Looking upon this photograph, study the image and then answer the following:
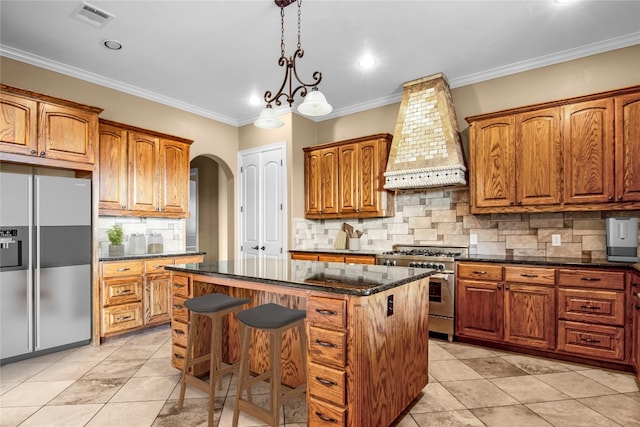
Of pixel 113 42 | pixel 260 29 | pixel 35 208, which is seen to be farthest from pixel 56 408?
pixel 260 29

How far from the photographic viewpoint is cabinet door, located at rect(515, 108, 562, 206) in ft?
11.4

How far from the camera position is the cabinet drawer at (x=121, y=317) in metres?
3.75

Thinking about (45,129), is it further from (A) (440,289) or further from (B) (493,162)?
(B) (493,162)

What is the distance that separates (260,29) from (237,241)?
11.4 ft

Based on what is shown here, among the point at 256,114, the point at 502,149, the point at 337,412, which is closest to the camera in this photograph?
the point at 337,412

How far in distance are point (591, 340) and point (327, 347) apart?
2606 millimetres

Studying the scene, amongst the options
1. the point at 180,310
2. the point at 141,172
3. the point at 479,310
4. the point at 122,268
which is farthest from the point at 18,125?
the point at 479,310

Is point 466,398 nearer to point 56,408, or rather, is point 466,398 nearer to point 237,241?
point 56,408

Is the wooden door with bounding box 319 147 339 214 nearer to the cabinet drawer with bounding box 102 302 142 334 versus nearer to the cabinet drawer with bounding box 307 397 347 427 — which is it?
the cabinet drawer with bounding box 102 302 142 334

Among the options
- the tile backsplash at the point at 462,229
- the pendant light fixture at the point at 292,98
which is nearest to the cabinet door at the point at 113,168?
the pendant light fixture at the point at 292,98

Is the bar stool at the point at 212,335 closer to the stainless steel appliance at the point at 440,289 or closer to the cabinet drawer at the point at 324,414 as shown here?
the cabinet drawer at the point at 324,414

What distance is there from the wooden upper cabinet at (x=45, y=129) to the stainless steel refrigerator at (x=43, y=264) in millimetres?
215

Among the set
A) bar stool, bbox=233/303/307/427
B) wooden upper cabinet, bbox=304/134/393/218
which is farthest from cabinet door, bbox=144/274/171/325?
bar stool, bbox=233/303/307/427

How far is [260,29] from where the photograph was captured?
326 cm
